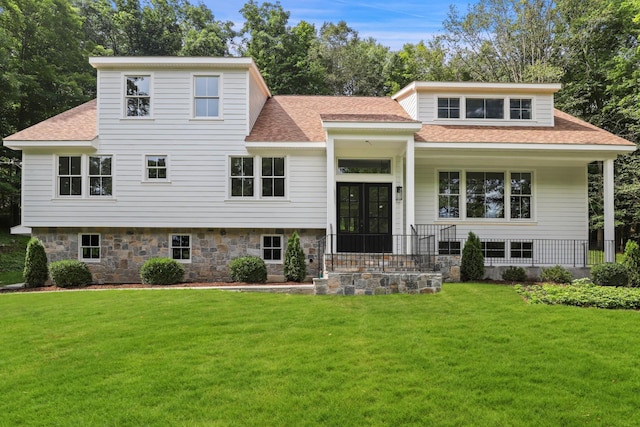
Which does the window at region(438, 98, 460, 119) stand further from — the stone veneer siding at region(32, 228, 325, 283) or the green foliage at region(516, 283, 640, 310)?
the green foliage at region(516, 283, 640, 310)

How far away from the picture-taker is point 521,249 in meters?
14.1

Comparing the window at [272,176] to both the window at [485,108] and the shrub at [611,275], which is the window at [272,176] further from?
the shrub at [611,275]

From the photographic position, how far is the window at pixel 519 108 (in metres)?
14.9

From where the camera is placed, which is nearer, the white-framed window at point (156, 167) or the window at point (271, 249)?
the white-framed window at point (156, 167)

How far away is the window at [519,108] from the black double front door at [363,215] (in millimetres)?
5195

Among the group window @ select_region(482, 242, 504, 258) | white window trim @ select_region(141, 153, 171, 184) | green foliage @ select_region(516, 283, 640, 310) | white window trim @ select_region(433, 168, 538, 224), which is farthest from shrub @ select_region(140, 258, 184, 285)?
window @ select_region(482, 242, 504, 258)

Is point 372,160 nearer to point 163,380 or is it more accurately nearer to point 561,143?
point 561,143

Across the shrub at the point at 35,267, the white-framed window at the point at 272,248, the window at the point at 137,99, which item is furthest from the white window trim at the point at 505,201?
the shrub at the point at 35,267

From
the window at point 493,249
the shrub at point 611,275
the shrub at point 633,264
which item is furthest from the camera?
the window at point 493,249

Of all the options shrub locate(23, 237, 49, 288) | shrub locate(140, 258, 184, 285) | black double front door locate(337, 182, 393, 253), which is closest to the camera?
shrub locate(140, 258, 184, 285)

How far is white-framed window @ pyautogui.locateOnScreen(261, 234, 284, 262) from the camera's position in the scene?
13586 mm

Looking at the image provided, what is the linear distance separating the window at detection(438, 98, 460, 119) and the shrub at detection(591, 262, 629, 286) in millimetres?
6498

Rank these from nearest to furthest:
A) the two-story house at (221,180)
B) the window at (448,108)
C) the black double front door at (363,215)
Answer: the two-story house at (221,180) < the black double front door at (363,215) < the window at (448,108)

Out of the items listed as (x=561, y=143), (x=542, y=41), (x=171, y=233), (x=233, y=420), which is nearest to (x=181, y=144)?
(x=171, y=233)
